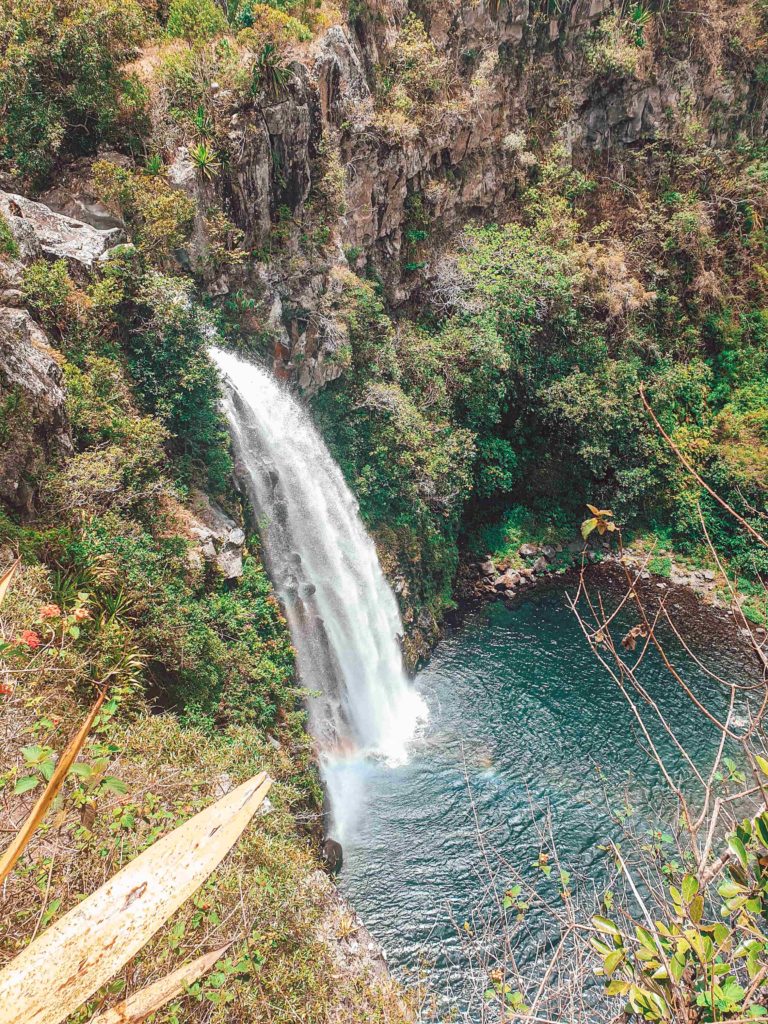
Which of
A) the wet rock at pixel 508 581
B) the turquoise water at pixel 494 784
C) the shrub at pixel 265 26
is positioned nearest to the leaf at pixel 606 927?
the turquoise water at pixel 494 784

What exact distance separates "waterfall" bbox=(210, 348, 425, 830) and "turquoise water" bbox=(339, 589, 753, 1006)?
0.75 m

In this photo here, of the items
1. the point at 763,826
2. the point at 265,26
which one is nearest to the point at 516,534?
the point at 265,26

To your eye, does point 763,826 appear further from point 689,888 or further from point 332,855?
point 332,855

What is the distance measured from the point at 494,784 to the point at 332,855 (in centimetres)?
364

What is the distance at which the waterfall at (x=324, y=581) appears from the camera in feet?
38.0

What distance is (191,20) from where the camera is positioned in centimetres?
1264

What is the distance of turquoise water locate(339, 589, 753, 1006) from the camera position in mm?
9148

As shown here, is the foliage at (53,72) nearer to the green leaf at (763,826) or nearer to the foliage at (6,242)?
the foliage at (6,242)

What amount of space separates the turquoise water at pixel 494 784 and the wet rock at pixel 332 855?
275 millimetres

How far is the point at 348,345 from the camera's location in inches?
560

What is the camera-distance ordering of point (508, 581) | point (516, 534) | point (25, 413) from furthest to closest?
point (516, 534) → point (508, 581) → point (25, 413)

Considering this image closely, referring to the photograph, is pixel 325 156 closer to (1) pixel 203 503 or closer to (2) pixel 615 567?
(1) pixel 203 503

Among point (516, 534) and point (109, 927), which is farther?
point (516, 534)

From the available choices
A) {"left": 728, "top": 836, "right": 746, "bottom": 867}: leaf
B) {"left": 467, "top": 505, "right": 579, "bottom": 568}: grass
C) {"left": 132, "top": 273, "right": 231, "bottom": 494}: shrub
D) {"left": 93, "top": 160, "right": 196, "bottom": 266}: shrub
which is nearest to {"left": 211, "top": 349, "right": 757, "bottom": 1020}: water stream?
{"left": 132, "top": 273, "right": 231, "bottom": 494}: shrub
